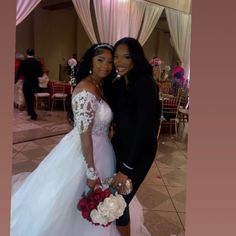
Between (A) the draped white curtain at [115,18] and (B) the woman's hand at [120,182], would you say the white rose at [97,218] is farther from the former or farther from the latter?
(A) the draped white curtain at [115,18]

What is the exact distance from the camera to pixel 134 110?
177 centimetres

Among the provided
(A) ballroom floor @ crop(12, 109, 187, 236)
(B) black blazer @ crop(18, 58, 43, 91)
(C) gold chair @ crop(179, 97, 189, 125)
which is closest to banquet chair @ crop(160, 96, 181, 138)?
(C) gold chair @ crop(179, 97, 189, 125)

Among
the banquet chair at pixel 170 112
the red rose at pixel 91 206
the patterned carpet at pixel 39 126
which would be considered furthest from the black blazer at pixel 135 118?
the banquet chair at pixel 170 112

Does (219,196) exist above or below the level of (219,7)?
below

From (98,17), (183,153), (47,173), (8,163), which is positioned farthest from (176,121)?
(8,163)

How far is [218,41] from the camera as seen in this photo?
521 millimetres

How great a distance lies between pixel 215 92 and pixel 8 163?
0.38 meters

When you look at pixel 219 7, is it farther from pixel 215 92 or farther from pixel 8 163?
pixel 8 163

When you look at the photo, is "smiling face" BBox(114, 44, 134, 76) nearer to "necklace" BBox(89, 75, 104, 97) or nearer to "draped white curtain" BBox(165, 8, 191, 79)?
"necklace" BBox(89, 75, 104, 97)

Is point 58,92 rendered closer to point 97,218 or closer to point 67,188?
point 67,188

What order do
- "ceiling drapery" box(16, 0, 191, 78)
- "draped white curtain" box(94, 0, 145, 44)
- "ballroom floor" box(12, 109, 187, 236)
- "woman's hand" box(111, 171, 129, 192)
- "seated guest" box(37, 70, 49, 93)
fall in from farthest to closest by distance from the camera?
"seated guest" box(37, 70, 49, 93) → "draped white curtain" box(94, 0, 145, 44) → "ceiling drapery" box(16, 0, 191, 78) → "ballroom floor" box(12, 109, 187, 236) → "woman's hand" box(111, 171, 129, 192)

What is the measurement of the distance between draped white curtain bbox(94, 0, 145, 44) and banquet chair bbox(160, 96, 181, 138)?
71.2 inches

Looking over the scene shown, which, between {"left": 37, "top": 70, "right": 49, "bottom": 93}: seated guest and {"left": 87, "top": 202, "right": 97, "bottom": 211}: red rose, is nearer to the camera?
{"left": 87, "top": 202, "right": 97, "bottom": 211}: red rose

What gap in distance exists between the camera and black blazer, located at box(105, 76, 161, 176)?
1719 mm
